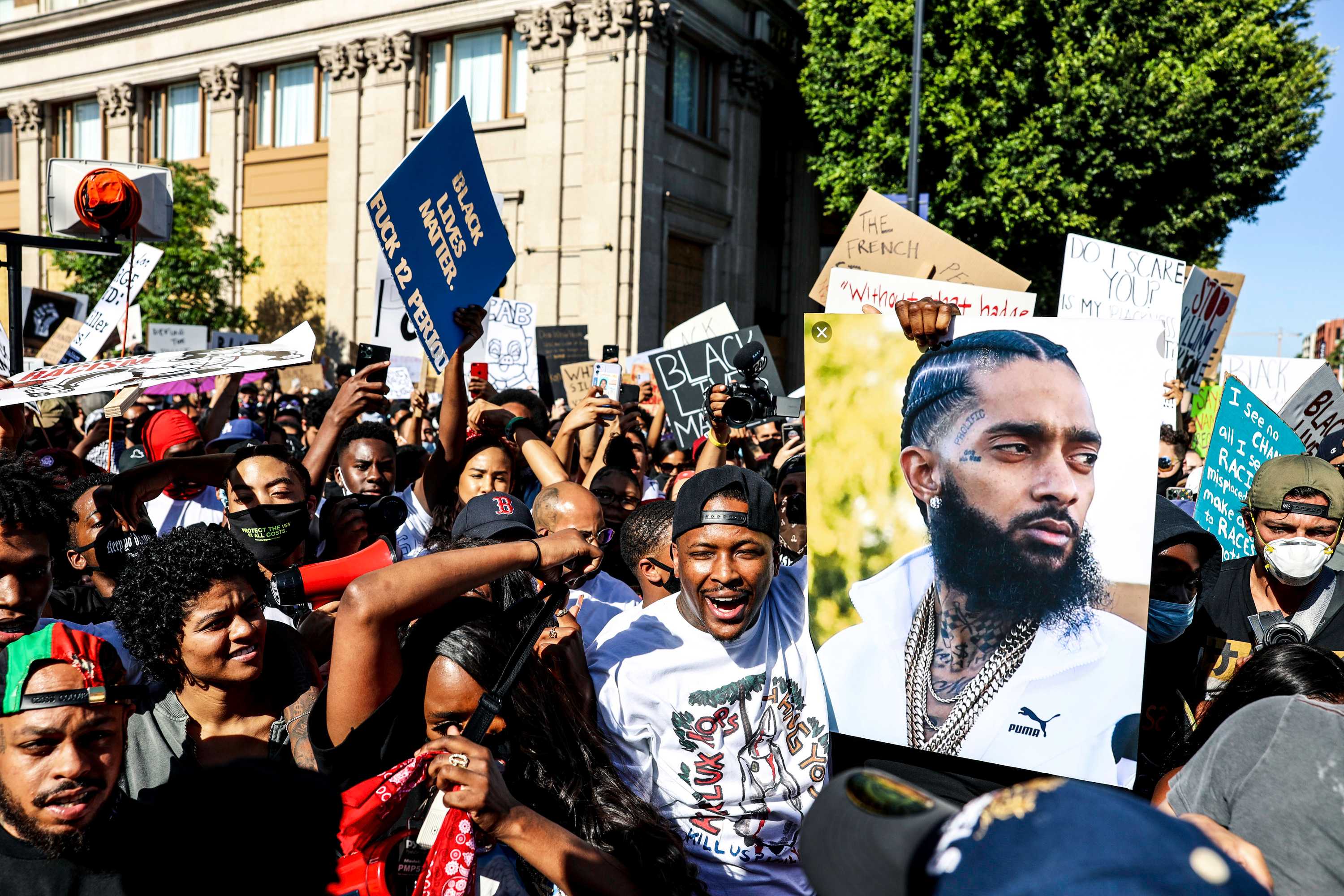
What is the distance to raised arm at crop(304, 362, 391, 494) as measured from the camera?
427cm

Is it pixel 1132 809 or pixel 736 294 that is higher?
pixel 736 294

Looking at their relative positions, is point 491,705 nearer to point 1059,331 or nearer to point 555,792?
point 555,792

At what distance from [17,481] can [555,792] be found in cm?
190

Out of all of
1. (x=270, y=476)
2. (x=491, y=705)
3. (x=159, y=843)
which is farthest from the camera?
(x=270, y=476)

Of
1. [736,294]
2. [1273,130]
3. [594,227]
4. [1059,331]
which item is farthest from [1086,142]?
[1059,331]

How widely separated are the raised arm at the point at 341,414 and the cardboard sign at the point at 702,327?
15.9 ft

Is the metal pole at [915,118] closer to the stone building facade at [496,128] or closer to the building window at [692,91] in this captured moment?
the stone building facade at [496,128]

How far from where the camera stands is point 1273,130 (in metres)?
19.4

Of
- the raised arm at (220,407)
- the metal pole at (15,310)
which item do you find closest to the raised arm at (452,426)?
the raised arm at (220,407)

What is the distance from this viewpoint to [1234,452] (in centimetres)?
464

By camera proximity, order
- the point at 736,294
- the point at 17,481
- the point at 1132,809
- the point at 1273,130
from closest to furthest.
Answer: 1. the point at 1132,809
2. the point at 17,481
3. the point at 1273,130
4. the point at 736,294

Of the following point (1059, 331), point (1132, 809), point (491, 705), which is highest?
point (1059, 331)

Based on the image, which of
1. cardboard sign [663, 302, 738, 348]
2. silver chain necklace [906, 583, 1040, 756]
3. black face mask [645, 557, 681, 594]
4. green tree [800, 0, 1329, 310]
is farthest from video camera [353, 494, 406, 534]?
green tree [800, 0, 1329, 310]

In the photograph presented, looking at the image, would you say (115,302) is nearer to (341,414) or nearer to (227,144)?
(341,414)
